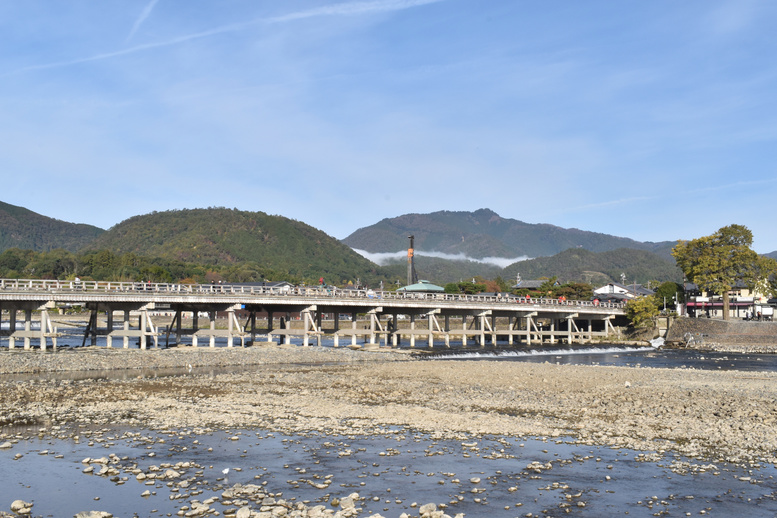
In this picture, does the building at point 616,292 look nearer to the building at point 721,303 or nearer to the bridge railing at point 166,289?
the building at point 721,303

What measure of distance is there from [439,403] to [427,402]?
546 millimetres

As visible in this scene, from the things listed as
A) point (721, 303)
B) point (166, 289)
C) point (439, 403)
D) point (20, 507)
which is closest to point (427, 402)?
point (439, 403)

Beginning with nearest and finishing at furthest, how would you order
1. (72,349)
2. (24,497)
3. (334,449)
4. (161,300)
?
(24,497)
(334,449)
(72,349)
(161,300)

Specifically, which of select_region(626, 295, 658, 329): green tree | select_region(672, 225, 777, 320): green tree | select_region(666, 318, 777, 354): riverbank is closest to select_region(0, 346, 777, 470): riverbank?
select_region(666, 318, 777, 354): riverbank

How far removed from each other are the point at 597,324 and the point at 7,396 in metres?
86.2

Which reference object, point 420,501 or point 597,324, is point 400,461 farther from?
point 597,324

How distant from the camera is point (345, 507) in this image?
11.9m

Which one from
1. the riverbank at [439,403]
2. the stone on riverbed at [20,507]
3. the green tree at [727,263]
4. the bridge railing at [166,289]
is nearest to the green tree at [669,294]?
the green tree at [727,263]

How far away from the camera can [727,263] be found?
7312 cm

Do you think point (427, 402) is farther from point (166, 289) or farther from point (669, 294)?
point (669, 294)

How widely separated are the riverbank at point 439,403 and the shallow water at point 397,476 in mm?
1551

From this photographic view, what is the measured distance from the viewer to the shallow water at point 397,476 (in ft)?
40.4

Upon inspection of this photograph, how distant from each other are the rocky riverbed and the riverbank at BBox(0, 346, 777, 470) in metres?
0.06

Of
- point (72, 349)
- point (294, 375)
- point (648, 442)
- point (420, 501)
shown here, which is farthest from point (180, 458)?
point (72, 349)
